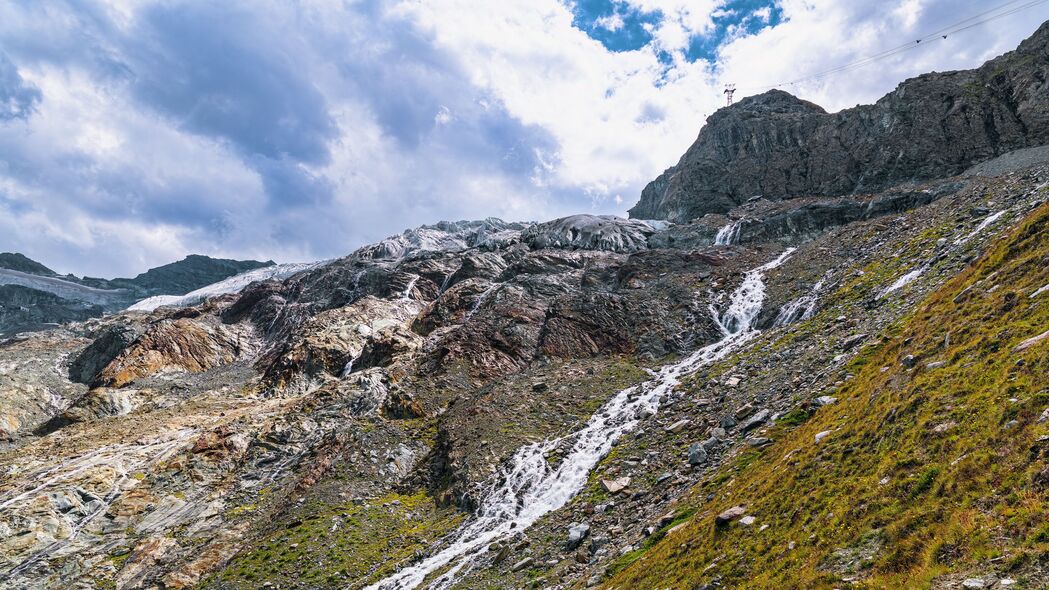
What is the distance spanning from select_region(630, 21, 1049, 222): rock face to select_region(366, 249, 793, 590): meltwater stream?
86.4 m

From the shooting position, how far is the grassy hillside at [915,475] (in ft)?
33.6

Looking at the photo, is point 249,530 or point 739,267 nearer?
point 249,530

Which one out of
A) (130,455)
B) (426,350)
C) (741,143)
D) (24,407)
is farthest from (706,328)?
(741,143)

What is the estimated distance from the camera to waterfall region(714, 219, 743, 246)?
308 ft

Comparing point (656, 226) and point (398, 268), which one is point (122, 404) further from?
point (656, 226)

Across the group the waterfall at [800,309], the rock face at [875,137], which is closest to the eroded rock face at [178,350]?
the waterfall at [800,309]

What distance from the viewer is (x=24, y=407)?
75812 millimetres

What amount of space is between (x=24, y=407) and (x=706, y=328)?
99.0 meters

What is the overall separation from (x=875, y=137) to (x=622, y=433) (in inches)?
4534

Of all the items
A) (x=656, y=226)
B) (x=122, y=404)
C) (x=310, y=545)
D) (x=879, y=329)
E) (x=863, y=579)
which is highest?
(x=656, y=226)

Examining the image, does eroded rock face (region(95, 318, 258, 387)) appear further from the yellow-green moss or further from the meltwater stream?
the meltwater stream

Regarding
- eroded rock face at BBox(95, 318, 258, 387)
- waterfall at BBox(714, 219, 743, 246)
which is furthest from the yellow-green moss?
waterfall at BBox(714, 219, 743, 246)

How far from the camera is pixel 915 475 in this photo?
516 inches

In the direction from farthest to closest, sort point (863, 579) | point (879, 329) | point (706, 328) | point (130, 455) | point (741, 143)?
point (741, 143) < point (706, 328) < point (130, 455) < point (879, 329) < point (863, 579)
